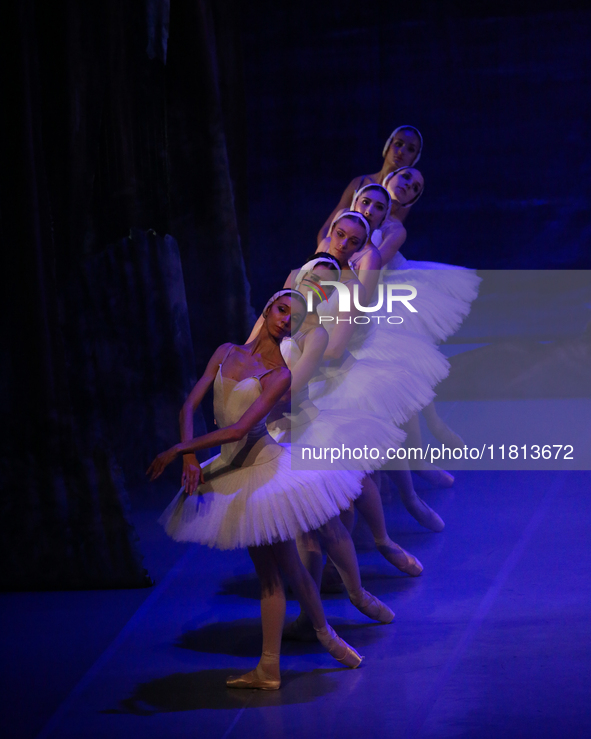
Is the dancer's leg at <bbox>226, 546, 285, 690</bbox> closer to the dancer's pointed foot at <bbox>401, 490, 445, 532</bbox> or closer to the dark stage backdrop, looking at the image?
the dancer's pointed foot at <bbox>401, 490, 445, 532</bbox>

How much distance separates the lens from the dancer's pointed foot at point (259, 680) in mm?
2430

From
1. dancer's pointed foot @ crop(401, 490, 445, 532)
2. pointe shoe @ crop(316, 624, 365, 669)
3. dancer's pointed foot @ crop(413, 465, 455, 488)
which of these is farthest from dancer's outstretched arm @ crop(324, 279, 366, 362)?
pointe shoe @ crop(316, 624, 365, 669)

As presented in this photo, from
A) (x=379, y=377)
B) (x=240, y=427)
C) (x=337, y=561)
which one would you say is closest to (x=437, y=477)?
(x=379, y=377)

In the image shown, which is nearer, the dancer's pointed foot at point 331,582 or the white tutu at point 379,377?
the dancer's pointed foot at point 331,582

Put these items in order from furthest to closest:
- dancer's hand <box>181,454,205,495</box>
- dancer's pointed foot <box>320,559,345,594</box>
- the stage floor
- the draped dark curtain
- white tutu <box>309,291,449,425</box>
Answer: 1. white tutu <box>309,291,449,425</box>
2. dancer's pointed foot <box>320,559,345,594</box>
3. the draped dark curtain
4. dancer's hand <box>181,454,205,495</box>
5. the stage floor

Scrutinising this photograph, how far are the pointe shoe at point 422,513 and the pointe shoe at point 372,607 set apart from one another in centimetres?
82

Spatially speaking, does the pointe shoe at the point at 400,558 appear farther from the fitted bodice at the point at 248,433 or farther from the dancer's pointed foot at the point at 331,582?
the fitted bodice at the point at 248,433

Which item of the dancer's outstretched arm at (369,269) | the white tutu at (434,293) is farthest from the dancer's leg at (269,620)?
the white tutu at (434,293)

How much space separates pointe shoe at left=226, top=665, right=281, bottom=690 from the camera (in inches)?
95.6

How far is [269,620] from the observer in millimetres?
2430

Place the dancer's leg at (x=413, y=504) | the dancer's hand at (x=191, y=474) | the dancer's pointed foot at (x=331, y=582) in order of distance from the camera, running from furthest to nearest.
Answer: the dancer's leg at (x=413, y=504) < the dancer's pointed foot at (x=331, y=582) < the dancer's hand at (x=191, y=474)

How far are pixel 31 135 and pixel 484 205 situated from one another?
3324mm

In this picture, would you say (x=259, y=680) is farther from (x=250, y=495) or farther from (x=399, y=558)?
(x=399, y=558)

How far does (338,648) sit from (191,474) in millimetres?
669
